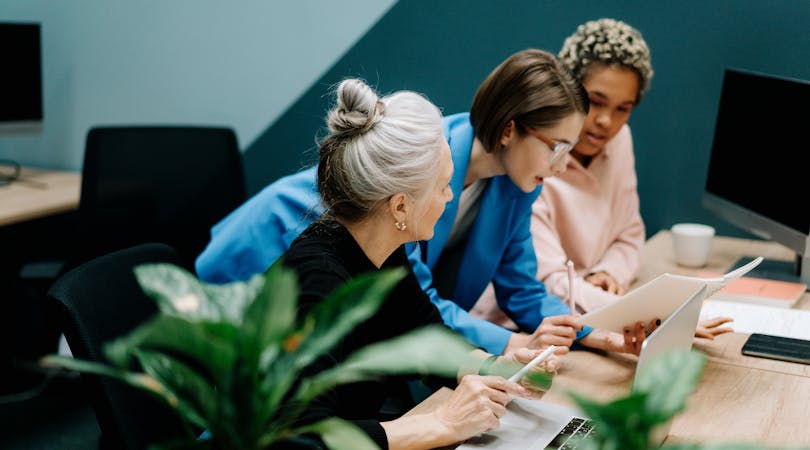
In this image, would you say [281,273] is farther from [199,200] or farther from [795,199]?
[199,200]

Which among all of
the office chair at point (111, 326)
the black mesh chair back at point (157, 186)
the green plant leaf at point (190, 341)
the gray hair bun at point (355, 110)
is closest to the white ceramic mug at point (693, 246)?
the gray hair bun at point (355, 110)

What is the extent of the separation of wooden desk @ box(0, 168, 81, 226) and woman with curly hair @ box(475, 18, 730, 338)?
154cm

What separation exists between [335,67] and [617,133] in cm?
114

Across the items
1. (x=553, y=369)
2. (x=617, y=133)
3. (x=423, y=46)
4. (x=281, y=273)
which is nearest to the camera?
(x=281, y=273)

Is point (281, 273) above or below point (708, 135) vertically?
above

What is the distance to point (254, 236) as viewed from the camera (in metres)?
2.01

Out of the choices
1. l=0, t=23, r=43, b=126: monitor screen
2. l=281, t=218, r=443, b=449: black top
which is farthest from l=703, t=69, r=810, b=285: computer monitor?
l=0, t=23, r=43, b=126: monitor screen

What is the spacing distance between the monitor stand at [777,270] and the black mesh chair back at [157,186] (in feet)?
5.08

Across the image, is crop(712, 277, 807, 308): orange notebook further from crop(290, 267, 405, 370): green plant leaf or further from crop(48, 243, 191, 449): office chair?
crop(290, 267, 405, 370): green plant leaf

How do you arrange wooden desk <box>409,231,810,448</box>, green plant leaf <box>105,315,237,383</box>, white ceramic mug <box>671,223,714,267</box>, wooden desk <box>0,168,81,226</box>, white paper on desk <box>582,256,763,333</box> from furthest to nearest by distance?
1. wooden desk <box>0,168,81,226</box>
2. white ceramic mug <box>671,223,714,267</box>
3. white paper on desk <box>582,256,763,333</box>
4. wooden desk <box>409,231,810,448</box>
5. green plant leaf <box>105,315,237,383</box>

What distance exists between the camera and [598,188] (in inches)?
98.3

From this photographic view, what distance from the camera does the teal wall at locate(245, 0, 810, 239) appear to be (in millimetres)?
2699

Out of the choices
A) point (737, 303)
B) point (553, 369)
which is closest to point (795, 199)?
point (737, 303)

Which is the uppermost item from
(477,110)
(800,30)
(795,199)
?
(800,30)
